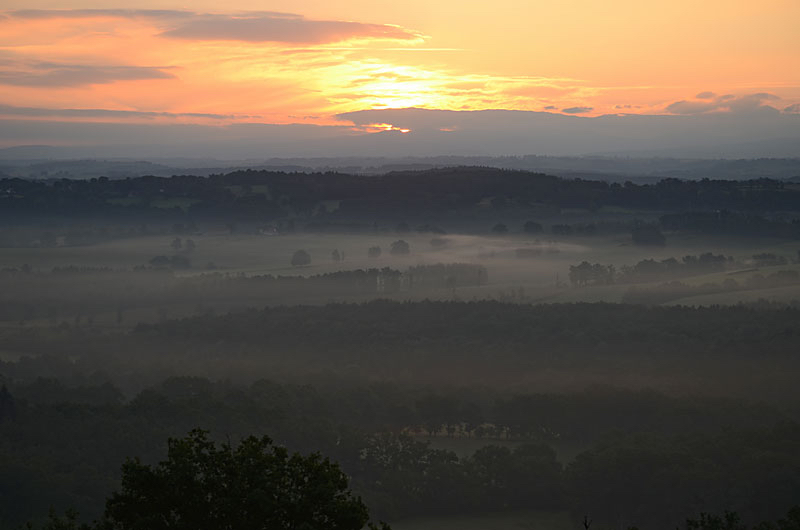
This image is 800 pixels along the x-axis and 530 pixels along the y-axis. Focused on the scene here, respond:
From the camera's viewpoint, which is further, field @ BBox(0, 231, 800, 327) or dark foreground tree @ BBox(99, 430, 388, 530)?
field @ BBox(0, 231, 800, 327)

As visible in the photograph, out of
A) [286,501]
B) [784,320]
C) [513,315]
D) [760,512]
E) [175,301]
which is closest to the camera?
[286,501]

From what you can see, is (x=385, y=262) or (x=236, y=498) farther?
(x=385, y=262)

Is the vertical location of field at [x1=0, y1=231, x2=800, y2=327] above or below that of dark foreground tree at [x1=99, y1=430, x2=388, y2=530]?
below

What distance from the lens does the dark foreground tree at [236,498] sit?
13.9 m

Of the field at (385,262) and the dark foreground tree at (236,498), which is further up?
the dark foreground tree at (236,498)

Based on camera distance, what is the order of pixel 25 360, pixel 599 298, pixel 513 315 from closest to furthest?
1. pixel 25 360
2. pixel 513 315
3. pixel 599 298

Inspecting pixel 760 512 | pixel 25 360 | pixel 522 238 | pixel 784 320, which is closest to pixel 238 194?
pixel 522 238

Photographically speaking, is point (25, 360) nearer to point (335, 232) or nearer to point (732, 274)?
point (732, 274)

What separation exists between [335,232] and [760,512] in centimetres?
11788

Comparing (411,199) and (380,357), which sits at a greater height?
(411,199)

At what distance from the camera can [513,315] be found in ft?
220

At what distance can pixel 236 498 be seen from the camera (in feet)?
46.1

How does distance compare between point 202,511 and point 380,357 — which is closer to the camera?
point 202,511

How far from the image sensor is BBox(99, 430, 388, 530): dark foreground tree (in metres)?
13.9
